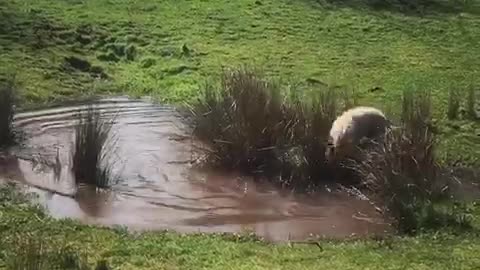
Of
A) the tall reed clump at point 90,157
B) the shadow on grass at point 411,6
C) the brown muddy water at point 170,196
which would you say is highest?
the shadow on grass at point 411,6

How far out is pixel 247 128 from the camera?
1103 cm

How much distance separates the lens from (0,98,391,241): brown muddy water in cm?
920

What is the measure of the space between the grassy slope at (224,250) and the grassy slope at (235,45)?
4.62m

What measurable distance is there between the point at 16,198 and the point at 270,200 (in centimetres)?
242

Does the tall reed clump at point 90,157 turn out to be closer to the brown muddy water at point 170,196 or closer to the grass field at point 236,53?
the brown muddy water at point 170,196

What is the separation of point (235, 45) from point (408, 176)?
8514mm

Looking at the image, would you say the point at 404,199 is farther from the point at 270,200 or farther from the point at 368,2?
the point at 368,2

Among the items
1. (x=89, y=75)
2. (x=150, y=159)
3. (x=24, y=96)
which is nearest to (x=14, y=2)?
(x=89, y=75)

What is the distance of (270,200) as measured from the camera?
10.1m

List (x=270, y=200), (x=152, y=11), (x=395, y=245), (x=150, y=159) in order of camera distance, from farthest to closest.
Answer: (x=152, y=11) → (x=150, y=159) → (x=270, y=200) → (x=395, y=245)

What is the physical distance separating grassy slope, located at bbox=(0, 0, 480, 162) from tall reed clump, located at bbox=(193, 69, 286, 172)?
8.51 feet

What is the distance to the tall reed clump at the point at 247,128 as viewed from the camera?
10961mm

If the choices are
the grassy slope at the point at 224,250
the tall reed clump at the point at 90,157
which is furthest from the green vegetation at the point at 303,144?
the tall reed clump at the point at 90,157

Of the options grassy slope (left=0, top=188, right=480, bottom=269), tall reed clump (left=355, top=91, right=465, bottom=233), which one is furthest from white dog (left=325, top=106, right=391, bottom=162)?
grassy slope (left=0, top=188, right=480, bottom=269)
